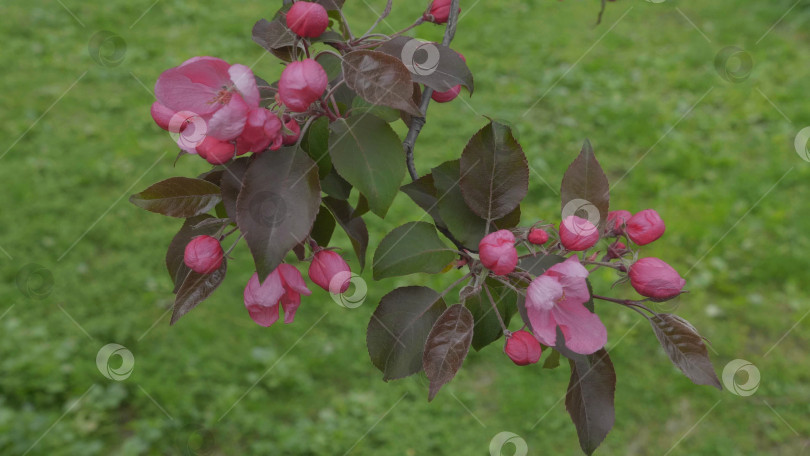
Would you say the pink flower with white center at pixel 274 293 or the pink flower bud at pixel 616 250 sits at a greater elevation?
the pink flower with white center at pixel 274 293

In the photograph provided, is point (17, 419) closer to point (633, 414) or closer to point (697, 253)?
point (633, 414)

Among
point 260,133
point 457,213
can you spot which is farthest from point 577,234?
point 260,133

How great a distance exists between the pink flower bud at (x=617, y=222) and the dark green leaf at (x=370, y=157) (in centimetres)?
30

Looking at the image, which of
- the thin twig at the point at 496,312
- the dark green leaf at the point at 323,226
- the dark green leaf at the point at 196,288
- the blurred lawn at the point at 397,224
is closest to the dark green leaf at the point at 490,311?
the thin twig at the point at 496,312

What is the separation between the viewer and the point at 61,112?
3812mm

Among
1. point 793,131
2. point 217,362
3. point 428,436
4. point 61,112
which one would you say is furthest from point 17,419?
point 793,131

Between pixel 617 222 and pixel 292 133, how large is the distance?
1.45 feet

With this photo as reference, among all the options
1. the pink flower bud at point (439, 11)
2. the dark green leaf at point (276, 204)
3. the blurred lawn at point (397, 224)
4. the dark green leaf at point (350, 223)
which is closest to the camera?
the dark green leaf at point (276, 204)

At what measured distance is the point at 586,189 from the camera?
2.98ft

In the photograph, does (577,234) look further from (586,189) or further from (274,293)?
(274,293)

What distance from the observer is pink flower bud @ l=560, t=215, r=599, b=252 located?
0.84 meters

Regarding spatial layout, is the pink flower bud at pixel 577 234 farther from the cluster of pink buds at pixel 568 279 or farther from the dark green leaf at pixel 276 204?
the dark green leaf at pixel 276 204

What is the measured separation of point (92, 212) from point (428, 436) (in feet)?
5.99

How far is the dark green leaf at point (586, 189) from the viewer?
0.90 m
